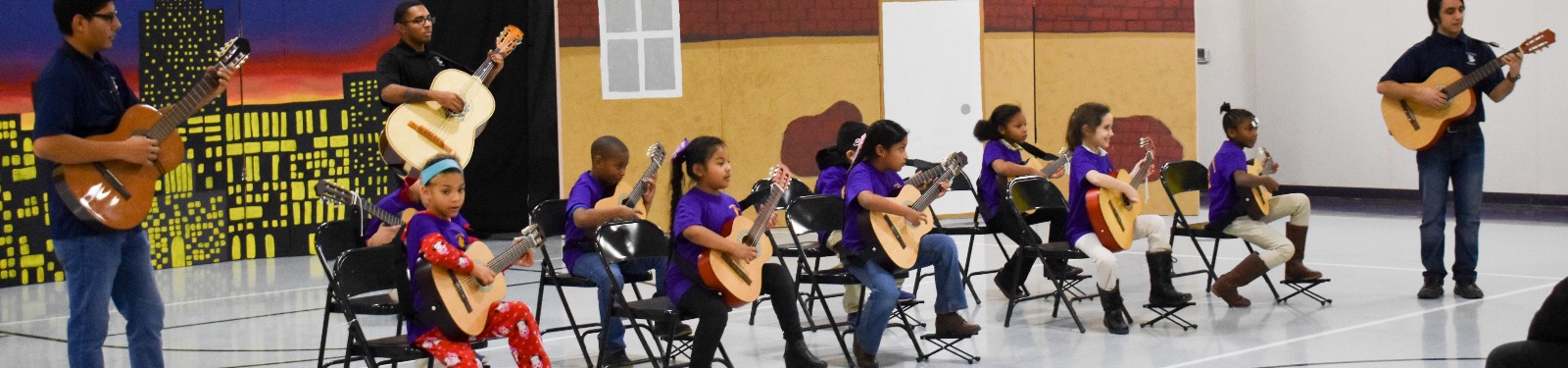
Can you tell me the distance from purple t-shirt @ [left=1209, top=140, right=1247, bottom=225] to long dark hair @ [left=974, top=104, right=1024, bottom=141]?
1.01 meters

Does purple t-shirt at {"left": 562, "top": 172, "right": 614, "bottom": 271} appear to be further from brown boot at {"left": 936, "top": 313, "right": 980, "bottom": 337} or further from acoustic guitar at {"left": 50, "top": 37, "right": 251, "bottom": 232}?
acoustic guitar at {"left": 50, "top": 37, "right": 251, "bottom": 232}

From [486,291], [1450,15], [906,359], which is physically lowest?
[906,359]

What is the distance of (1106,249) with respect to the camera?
6500mm

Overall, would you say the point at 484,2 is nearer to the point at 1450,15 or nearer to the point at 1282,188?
the point at 1450,15

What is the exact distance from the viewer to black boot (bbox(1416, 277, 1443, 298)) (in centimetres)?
713

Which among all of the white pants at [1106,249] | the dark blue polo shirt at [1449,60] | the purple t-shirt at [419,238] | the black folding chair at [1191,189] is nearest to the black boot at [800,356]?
the purple t-shirt at [419,238]

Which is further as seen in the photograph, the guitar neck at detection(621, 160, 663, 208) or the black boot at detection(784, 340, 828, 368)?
the guitar neck at detection(621, 160, 663, 208)

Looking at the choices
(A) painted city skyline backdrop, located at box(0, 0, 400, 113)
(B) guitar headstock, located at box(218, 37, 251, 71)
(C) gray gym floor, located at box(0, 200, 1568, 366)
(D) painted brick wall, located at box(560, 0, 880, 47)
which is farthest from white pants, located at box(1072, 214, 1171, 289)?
(A) painted city skyline backdrop, located at box(0, 0, 400, 113)

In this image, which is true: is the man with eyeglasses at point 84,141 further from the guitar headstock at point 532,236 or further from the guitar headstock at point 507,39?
the guitar headstock at point 507,39

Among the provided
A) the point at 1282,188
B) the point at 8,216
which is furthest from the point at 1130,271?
the point at 8,216

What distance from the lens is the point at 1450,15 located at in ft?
23.4

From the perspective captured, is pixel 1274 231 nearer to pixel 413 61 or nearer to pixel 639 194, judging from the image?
pixel 639 194

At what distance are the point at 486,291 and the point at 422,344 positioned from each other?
10.3 inches

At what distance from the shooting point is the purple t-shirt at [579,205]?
6082 mm
